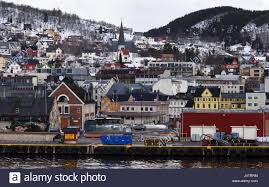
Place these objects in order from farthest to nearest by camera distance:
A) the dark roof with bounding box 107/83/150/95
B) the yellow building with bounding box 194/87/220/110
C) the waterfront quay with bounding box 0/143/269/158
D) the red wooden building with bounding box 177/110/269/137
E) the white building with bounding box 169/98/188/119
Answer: the dark roof with bounding box 107/83/150/95 < the white building with bounding box 169/98/188/119 < the yellow building with bounding box 194/87/220/110 < the red wooden building with bounding box 177/110/269/137 < the waterfront quay with bounding box 0/143/269/158

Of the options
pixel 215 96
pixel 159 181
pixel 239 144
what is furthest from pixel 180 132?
pixel 159 181

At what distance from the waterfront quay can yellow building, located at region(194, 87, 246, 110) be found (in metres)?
21.2

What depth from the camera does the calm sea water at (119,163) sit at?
29547mm

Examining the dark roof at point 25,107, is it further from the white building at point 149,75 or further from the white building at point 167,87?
the white building at point 149,75

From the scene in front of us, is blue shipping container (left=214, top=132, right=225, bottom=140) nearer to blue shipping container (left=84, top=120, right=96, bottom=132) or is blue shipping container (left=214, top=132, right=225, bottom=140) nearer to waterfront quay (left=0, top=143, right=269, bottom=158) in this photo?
waterfront quay (left=0, top=143, right=269, bottom=158)

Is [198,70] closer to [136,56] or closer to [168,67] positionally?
[168,67]

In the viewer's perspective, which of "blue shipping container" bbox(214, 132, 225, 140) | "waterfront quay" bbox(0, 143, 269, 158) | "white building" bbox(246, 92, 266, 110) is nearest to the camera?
→ "waterfront quay" bbox(0, 143, 269, 158)

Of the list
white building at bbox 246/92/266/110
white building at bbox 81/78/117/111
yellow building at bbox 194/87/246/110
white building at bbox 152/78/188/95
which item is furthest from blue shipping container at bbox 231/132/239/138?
white building at bbox 152/78/188/95

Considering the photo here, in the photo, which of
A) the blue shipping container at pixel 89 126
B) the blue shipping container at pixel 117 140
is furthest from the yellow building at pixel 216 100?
the blue shipping container at pixel 117 140

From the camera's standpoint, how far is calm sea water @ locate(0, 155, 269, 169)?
2955 cm

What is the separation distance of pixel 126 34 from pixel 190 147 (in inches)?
5643

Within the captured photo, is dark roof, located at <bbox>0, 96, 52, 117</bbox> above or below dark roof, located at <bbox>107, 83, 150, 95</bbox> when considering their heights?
below

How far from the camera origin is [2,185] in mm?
15359

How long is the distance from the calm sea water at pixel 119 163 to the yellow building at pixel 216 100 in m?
23.0
